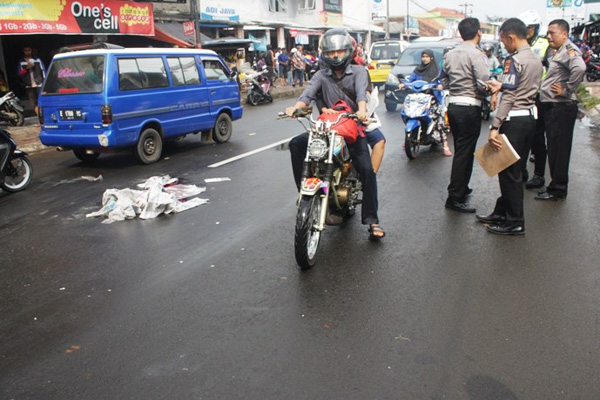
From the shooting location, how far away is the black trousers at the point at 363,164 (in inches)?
200

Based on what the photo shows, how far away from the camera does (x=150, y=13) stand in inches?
687

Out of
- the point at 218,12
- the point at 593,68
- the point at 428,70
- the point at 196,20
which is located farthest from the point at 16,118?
the point at 593,68

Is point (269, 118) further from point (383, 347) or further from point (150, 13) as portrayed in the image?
point (383, 347)

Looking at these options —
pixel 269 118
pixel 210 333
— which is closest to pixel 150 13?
pixel 269 118

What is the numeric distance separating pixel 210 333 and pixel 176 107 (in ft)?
22.5

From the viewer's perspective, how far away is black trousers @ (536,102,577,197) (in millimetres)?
6258

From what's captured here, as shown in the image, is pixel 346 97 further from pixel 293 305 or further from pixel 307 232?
pixel 293 305

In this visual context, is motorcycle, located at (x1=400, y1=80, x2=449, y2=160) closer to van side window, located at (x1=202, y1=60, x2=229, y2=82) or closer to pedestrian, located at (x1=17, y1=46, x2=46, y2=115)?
van side window, located at (x1=202, y1=60, x2=229, y2=82)

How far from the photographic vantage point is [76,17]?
1495 centimetres

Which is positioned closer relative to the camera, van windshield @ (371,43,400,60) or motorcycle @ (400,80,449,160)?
motorcycle @ (400,80,449,160)

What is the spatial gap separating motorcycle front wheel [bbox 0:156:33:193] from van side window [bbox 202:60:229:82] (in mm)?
3967

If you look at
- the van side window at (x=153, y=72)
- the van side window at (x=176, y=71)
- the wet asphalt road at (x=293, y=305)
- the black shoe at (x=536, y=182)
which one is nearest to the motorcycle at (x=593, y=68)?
the black shoe at (x=536, y=182)

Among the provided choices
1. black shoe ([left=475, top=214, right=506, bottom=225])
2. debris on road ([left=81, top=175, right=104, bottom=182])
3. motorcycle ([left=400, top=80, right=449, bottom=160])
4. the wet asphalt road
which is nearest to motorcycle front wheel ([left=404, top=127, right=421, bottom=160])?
motorcycle ([left=400, top=80, right=449, bottom=160])

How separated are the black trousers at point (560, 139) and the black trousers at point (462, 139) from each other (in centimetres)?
106
